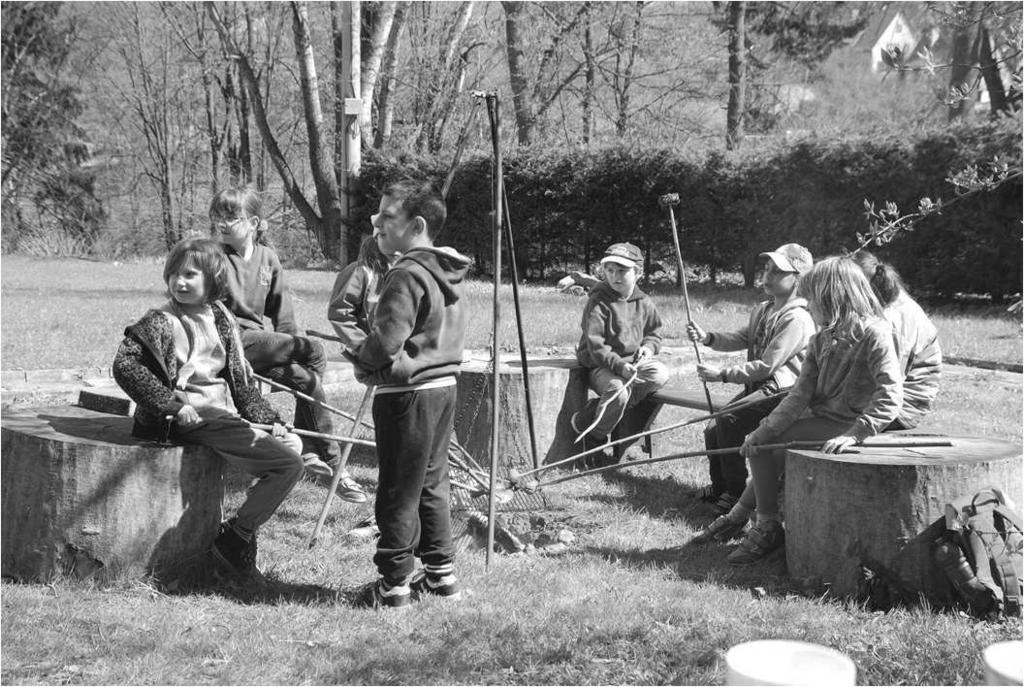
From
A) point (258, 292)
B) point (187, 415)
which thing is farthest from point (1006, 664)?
point (258, 292)

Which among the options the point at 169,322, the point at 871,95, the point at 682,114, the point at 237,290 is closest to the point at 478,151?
the point at 682,114

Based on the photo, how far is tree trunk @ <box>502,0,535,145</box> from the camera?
21.9 metres

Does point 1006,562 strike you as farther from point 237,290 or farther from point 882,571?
point 237,290

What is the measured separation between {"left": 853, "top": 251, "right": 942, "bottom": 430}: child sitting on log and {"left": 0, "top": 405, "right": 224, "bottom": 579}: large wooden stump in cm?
276

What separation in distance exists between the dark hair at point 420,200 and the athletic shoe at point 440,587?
3.87 feet

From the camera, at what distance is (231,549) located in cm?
411

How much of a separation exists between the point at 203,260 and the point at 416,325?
842 mm

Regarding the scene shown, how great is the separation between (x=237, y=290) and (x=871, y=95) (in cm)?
3428

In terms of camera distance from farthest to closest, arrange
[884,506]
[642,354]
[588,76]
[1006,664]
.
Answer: [588,76] → [642,354] → [884,506] → [1006,664]

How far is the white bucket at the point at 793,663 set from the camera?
5.04 feet

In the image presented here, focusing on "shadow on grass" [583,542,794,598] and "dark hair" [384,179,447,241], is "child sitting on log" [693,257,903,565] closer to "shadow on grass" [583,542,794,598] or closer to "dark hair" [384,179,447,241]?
"shadow on grass" [583,542,794,598]

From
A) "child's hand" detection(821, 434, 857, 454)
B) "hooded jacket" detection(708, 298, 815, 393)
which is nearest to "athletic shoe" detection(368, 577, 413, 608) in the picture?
"child's hand" detection(821, 434, 857, 454)

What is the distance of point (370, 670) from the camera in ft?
11.0

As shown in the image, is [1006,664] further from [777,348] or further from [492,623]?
[777,348]
